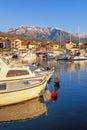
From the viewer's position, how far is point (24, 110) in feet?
74.7

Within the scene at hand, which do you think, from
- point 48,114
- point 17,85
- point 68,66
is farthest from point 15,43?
point 48,114

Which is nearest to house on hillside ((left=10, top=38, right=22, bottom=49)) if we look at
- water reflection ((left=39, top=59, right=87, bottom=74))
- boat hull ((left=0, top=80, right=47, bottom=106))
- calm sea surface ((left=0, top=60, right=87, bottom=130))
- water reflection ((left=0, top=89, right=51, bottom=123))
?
water reflection ((left=39, top=59, right=87, bottom=74))

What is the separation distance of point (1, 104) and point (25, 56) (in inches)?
2564

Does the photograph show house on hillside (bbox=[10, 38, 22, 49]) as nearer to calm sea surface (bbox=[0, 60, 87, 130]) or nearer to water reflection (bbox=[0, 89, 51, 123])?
calm sea surface (bbox=[0, 60, 87, 130])

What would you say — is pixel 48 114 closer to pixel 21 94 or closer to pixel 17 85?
pixel 21 94

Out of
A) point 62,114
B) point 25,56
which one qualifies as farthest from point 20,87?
point 25,56

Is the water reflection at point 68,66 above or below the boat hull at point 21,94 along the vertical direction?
below

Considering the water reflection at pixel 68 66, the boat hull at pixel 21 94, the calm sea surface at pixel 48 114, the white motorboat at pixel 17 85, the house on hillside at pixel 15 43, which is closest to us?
the calm sea surface at pixel 48 114

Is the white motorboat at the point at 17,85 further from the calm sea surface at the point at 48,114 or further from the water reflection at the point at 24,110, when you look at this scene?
the calm sea surface at the point at 48,114

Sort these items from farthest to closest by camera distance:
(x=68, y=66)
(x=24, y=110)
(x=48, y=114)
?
(x=68, y=66) → (x=24, y=110) → (x=48, y=114)

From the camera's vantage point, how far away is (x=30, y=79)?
28000 mm

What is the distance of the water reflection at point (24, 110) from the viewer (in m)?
21.1

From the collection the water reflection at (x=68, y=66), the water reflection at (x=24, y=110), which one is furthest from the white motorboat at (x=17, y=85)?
the water reflection at (x=68, y=66)

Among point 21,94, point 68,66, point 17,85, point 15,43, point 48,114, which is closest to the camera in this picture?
point 48,114
